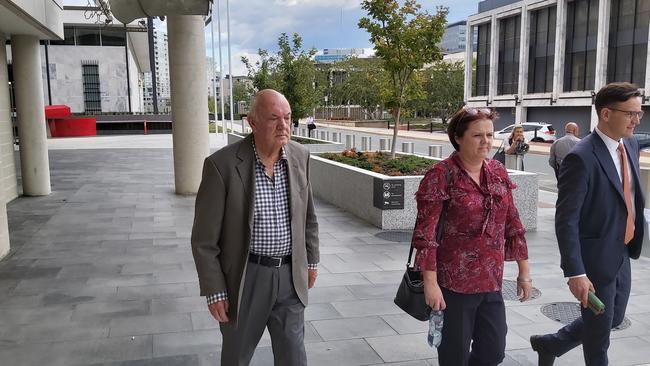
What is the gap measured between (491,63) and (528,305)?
52671 mm

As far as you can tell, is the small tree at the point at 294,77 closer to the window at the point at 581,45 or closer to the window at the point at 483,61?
the window at the point at 581,45

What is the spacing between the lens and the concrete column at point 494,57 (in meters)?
54.5

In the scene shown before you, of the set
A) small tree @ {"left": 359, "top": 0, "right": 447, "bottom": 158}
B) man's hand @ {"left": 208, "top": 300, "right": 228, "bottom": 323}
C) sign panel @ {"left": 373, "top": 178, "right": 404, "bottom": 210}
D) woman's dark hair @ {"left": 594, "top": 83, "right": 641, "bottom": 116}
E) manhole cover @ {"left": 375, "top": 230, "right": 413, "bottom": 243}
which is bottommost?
manhole cover @ {"left": 375, "top": 230, "right": 413, "bottom": 243}

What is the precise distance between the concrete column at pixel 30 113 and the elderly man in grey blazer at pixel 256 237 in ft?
38.0

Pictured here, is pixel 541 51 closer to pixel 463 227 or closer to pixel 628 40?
pixel 628 40

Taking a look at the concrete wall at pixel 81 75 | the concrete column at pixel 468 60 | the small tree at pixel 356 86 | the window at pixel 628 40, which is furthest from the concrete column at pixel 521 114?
the concrete wall at pixel 81 75

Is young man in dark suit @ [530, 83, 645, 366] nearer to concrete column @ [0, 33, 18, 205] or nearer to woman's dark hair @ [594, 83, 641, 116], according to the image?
woman's dark hair @ [594, 83, 641, 116]

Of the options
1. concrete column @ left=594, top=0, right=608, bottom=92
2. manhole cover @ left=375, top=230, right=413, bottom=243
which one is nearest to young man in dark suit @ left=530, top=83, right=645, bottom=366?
manhole cover @ left=375, top=230, right=413, bottom=243

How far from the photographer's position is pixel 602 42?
4262 cm

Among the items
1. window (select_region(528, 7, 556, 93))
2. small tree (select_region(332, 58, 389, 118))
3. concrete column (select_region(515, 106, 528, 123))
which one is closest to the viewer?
window (select_region(528, 7, 556, 93))

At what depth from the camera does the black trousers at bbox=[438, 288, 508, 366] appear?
316 centimetres

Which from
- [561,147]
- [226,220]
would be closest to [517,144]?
[561,147]

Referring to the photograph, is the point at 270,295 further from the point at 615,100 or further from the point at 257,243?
the point at 615,100

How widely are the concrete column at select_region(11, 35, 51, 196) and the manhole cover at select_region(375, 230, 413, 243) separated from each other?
27.5 ft
